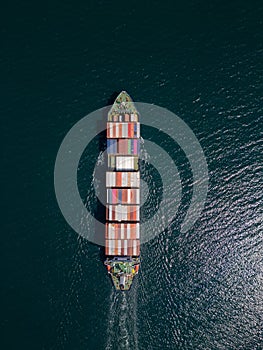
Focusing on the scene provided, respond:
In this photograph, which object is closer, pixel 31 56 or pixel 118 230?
pixel 118 230

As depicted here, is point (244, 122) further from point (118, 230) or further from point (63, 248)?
point (63, 248)

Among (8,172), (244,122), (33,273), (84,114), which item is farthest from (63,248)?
(244,122)

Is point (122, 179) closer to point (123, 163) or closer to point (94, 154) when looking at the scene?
point (123, 163)

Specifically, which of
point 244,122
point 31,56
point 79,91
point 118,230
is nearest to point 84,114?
point 79,91

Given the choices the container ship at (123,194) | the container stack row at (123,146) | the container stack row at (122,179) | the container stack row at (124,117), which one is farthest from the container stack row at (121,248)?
the container stack row at (124,117)

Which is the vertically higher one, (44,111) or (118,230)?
(44,111)

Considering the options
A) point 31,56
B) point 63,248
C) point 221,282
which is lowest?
point 221,282

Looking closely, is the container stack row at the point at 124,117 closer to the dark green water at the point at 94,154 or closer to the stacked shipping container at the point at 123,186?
the stacked shipping container at the point at 123,186
